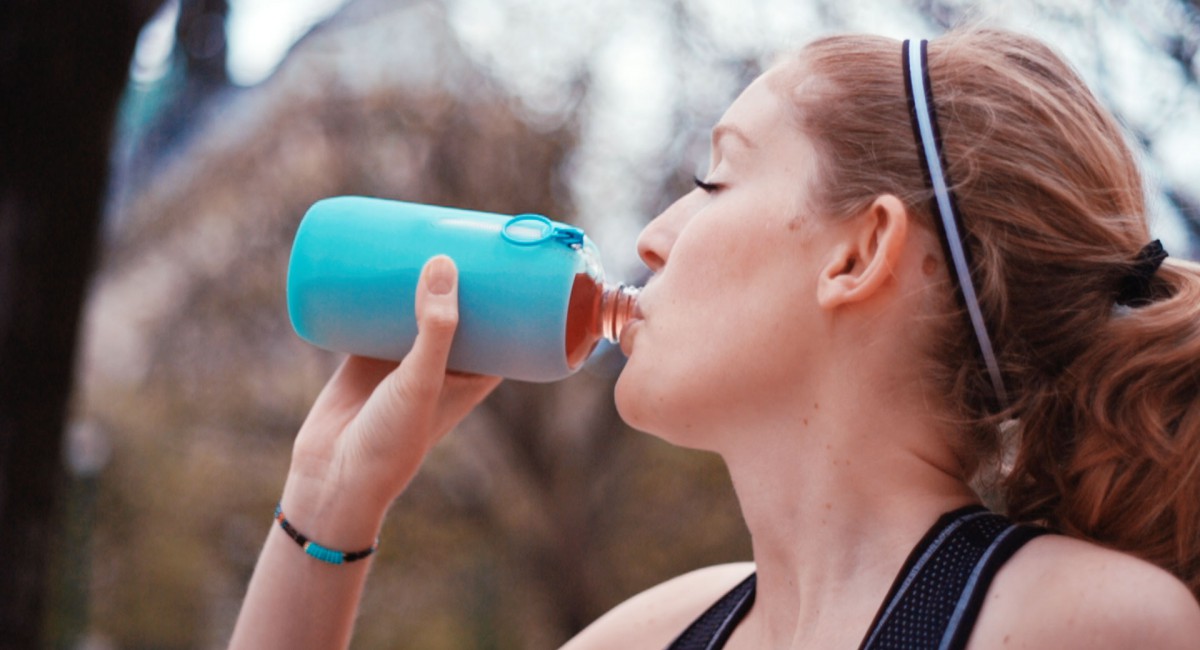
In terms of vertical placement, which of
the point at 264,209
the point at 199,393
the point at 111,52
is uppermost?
the point at 111,52

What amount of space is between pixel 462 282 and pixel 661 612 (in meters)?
0.62

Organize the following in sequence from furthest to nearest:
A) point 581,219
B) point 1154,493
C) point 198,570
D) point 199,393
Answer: point 198,570, point 199,393, point 581,219, point 1154,493

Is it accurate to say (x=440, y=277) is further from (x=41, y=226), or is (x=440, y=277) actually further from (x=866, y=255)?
(x=41, y=226)

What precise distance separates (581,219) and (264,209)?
7.68 ft

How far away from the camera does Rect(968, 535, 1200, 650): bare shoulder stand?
1127 mm

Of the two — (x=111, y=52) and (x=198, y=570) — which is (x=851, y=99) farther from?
(x=198, y=570)

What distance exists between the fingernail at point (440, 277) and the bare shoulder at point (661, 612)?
610 mm

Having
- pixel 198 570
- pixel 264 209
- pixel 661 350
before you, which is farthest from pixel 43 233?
pixel 198 570

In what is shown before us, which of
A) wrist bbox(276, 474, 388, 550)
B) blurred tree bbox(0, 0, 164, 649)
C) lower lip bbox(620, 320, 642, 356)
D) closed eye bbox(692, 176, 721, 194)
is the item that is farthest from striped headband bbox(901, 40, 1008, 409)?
blurred tree bbox(0, 0, 164, 649)

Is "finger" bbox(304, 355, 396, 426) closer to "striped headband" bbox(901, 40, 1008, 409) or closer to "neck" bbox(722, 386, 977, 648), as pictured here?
"neck" bbox(722, 386, 977, 648)

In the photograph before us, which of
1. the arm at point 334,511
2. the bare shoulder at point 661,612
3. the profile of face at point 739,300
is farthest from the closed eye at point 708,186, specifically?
the bare shoulder at point 661,612

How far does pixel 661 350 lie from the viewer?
1.49m

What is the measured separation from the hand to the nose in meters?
0.28

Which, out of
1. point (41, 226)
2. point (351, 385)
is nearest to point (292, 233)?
point (41, 226)
